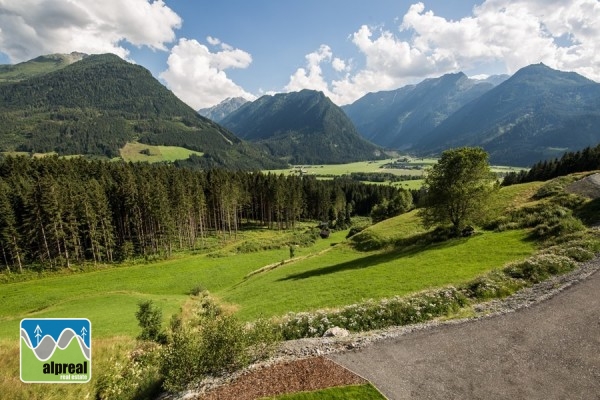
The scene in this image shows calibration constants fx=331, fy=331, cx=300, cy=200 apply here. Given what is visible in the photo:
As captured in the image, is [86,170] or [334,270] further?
[86,170]

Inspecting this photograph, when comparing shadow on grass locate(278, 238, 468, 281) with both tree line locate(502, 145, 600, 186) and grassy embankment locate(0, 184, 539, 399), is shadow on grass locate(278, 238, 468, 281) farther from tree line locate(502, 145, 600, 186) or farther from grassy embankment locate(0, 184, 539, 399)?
tree line locate(502, 145, 600, 186)

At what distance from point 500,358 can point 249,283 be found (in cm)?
4235

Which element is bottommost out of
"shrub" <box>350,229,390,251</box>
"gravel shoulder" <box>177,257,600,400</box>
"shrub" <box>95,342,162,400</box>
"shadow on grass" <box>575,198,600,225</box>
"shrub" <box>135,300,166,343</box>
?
"shrub" <box>350,229,390,251</box>

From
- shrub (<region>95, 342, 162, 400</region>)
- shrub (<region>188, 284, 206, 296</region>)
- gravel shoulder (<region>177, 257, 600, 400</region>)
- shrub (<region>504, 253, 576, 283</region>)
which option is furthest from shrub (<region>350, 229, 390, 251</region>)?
shrub (<region>95, 342, 162, 400</region>)

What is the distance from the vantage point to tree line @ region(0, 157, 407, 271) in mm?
79500

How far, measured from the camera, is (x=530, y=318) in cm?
2033

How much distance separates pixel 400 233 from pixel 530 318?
144 feet

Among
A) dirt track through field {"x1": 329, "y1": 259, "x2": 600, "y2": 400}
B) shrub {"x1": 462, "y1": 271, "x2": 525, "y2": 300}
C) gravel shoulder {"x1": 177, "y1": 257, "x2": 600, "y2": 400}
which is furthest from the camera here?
shrub {"x1": 462, "y1": 271, "x2": 525, "y2": 300}

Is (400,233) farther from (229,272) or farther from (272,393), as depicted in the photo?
(272,393)

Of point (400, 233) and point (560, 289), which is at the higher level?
point (560, 289)

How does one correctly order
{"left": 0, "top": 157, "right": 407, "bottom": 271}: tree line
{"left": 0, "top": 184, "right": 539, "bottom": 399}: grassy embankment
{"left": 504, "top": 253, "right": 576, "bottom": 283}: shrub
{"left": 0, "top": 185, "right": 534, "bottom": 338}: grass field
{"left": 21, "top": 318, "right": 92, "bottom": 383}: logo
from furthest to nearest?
1. {"left": 0, "top": 157, "right": 407, "bottom": 271}: tree line
2. {"left": 0, "top": 185, "right": 534, "bottom": 338}: grass field
3. {"left": 0, "top": 184, "right": 539, "bottom": 399}: grassy embankment
4. {"left": 504, "top": 253, "right": 576, "bottom": 283}: shrub
5. {"left": 21, "top": 318, "right": 92, "bottom": 383}: logo

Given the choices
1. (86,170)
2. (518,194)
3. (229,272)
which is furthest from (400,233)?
(86,170)

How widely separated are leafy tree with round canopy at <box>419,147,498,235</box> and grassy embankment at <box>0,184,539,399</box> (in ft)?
15.7

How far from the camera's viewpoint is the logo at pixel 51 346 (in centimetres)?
1555
